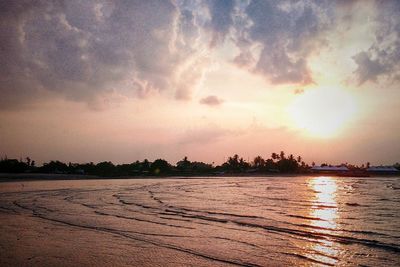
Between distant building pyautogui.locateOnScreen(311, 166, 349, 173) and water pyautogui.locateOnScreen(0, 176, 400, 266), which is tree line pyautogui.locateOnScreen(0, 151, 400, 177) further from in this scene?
water pyautogui.locateOnScreen(0, 176, 400, 266)

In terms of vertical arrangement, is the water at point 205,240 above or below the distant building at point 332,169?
below

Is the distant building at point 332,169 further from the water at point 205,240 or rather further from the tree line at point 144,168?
the water at point 205,240

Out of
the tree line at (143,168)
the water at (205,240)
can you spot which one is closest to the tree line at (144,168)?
the tree line at (143,168)

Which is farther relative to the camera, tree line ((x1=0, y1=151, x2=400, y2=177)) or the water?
tree line ((x1=0, y1=151, x2=400, y2=177))

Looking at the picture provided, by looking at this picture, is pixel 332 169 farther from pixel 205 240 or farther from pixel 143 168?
pixel 205 240

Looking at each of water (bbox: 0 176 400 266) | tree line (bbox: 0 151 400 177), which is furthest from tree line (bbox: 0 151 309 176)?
water (bbox: 0 176 400 266)

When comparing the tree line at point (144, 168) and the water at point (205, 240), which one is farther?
the tree line at point (144, 168)

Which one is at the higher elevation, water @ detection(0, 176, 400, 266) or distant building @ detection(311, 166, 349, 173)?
distant building @ detection(311, 166, 349, 173)

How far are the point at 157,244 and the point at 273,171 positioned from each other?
190 m

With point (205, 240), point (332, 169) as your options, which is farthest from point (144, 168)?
point (205, 240)

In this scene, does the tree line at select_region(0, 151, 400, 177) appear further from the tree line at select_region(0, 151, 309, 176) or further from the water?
the water

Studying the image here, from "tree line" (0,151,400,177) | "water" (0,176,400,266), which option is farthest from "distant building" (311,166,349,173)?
"water" (0,176,400,266)

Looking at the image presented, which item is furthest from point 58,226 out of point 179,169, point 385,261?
point 179,169

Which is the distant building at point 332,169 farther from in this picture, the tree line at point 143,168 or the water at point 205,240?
the water at point 205,240
